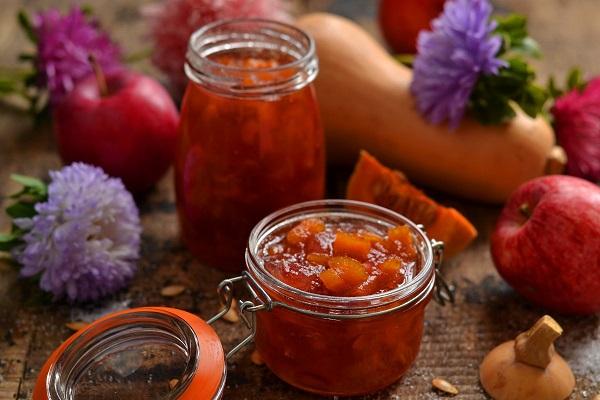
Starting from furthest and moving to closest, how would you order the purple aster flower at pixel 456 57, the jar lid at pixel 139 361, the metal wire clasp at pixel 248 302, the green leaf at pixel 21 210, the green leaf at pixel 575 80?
the green leaf at pixel 575 80 < the purple aster flower at pixel 456 57 < the green leaf at pixel 21 210 < the metal wire clasp at pixel 248 302 < the jar lid at pixel 139 361

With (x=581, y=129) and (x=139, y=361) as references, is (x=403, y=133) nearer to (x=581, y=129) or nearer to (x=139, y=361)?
(x=581, y=129)

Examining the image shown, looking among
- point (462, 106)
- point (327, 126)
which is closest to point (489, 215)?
point (462, 106)

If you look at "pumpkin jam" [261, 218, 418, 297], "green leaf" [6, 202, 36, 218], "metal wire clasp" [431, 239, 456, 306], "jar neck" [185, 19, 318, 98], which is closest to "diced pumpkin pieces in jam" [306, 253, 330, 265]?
"pumpkin jam" [261, 218, 418, 297]

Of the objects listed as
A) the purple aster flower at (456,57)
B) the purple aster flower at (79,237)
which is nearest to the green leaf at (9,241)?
the purple aster flower at (79,237)

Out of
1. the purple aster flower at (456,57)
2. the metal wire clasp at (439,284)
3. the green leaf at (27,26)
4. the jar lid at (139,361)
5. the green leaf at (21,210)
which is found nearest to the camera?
the jar lid at (139,361)

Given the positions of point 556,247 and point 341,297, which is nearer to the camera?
point 341,297

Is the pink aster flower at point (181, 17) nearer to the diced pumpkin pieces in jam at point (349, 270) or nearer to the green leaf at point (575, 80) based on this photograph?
the green leaf at point (575, 80)

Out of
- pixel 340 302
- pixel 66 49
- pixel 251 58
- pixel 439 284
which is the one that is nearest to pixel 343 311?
pixel 340 302
